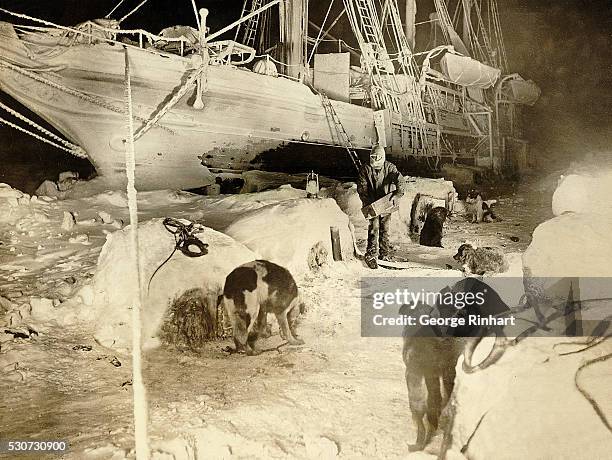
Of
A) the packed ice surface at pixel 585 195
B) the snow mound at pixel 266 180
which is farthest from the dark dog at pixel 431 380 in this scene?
the snow mound at pixel 266 180

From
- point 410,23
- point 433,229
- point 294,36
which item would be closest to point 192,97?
point 294,36

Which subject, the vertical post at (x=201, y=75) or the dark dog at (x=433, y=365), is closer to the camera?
the dark dog at (x=433, y=365)

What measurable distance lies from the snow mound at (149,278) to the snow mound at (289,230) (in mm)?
643

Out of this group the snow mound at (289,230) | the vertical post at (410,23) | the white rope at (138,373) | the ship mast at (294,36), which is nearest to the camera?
the white rope at (138,373)

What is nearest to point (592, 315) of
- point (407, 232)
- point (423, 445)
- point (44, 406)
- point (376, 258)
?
point (423, 445)

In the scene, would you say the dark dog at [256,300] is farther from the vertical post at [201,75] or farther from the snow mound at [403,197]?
the vertical post at [201,75]

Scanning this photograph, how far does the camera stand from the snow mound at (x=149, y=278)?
13.5 feet

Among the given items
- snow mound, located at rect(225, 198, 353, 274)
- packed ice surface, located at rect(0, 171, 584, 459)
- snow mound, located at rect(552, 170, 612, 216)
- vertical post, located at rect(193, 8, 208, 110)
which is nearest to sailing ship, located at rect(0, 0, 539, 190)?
vertical post, located at rect(193, 8, 208, 110)

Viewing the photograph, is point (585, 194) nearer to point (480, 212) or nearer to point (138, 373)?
point (138, 373)

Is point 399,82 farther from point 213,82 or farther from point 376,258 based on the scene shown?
point 376,258

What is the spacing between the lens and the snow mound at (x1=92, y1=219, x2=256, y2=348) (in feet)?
13.5

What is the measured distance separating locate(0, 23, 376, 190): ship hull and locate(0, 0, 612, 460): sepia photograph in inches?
1.5

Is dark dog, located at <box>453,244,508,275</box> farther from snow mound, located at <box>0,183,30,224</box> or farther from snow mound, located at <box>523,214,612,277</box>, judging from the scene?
snow mound, located at <box>0,183,30,224</box>

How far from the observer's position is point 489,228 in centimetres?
902
